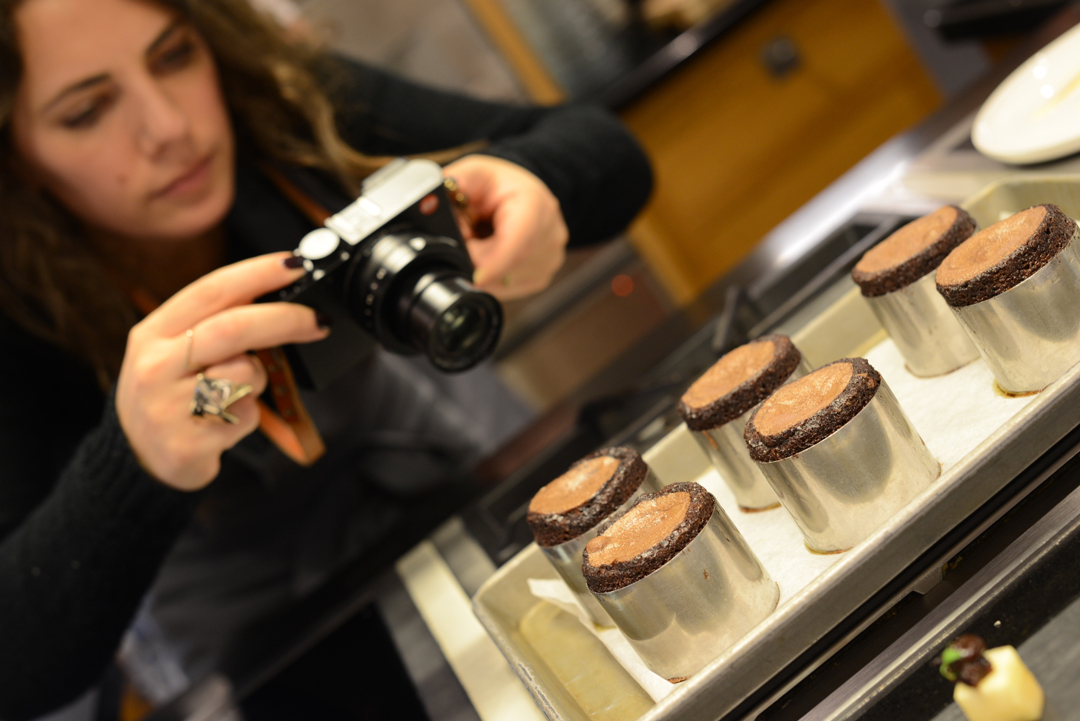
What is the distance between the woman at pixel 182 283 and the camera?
73cm

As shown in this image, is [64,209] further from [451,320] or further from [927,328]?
[927,328]

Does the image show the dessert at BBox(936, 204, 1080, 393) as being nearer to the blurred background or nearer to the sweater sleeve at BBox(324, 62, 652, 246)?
the sweater sleeve at BBox(324, 62, 652, 246)

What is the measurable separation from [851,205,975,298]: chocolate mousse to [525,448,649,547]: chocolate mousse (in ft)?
0.68

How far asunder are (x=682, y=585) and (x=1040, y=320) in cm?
25

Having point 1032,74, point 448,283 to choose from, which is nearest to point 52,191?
point 448,283

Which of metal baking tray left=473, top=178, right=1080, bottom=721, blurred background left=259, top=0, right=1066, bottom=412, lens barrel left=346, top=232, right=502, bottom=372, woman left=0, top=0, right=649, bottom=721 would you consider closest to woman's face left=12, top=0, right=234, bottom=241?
woman left=0, top=0, right=649, bottom=721

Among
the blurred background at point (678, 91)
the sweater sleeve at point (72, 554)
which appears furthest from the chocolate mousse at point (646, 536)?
the blurred background at point (678, 91)

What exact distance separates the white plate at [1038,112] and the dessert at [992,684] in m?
0.53

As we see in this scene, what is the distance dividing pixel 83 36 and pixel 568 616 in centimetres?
77

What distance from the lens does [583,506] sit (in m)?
0.54

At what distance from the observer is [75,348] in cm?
102

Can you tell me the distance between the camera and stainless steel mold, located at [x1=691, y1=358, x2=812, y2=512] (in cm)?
55

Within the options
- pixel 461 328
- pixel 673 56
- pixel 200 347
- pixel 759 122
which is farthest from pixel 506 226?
pixel 759 122

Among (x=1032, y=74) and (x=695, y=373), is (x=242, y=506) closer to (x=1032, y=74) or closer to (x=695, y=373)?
(x=695, y=373)
